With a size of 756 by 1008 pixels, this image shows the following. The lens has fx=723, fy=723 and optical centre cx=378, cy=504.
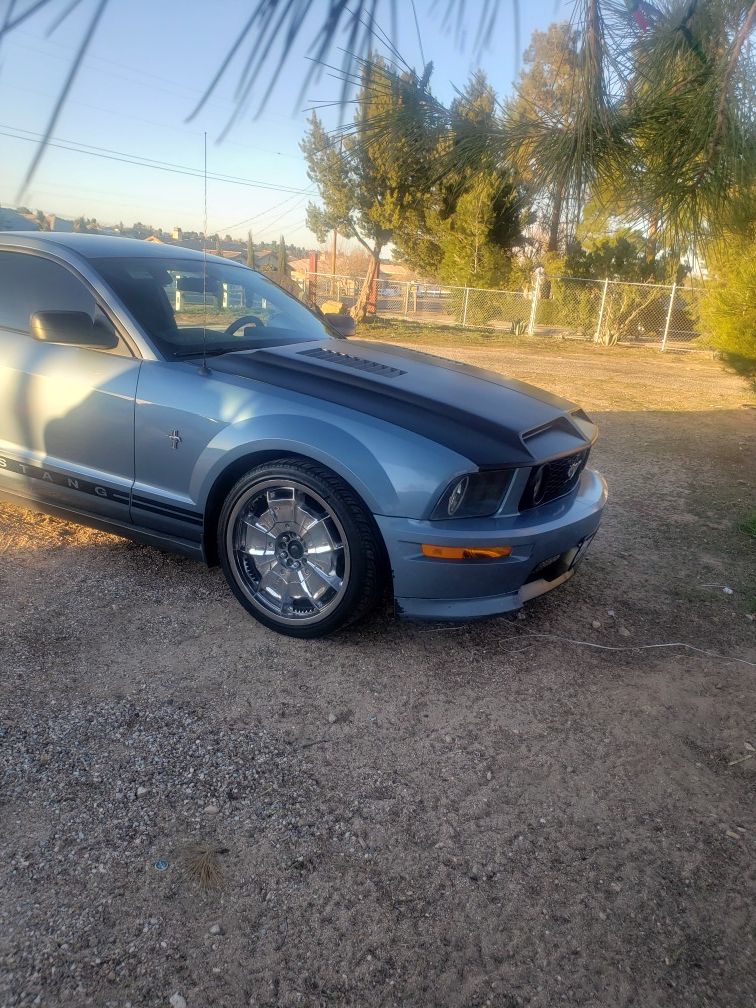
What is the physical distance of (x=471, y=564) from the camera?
296 centimetres

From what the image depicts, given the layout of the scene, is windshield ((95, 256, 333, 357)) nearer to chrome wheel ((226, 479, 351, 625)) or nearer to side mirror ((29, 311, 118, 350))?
side mirror ((29, 311, 118, 350))

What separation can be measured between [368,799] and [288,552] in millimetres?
1232

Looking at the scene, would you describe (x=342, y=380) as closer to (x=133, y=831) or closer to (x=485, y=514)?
(x=485, y=514)

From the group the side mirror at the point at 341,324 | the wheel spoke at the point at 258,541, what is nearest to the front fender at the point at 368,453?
the wheel spoke at the point at 258,541

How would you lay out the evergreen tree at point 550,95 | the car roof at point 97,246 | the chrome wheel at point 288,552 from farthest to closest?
the car roof at point 97,246 → the chrome wheel at point 288,552 → the evergreen tree at point 550,95

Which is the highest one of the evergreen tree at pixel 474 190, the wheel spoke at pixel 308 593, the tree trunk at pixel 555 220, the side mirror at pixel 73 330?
the evergreen tree at pixel 474 190

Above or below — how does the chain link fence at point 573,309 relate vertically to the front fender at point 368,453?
above

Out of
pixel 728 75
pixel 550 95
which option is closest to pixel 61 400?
pixel 550 95

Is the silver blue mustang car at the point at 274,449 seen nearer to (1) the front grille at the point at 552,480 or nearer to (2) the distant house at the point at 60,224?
(1) the front grille at the point at 552,480

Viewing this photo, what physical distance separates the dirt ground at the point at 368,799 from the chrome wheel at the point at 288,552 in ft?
0.62

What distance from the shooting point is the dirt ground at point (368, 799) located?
1797 millimetres

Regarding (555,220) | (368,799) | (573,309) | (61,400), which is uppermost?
(555,220)

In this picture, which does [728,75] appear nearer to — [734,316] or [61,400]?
[61,400]

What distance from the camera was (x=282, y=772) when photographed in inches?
96.7
